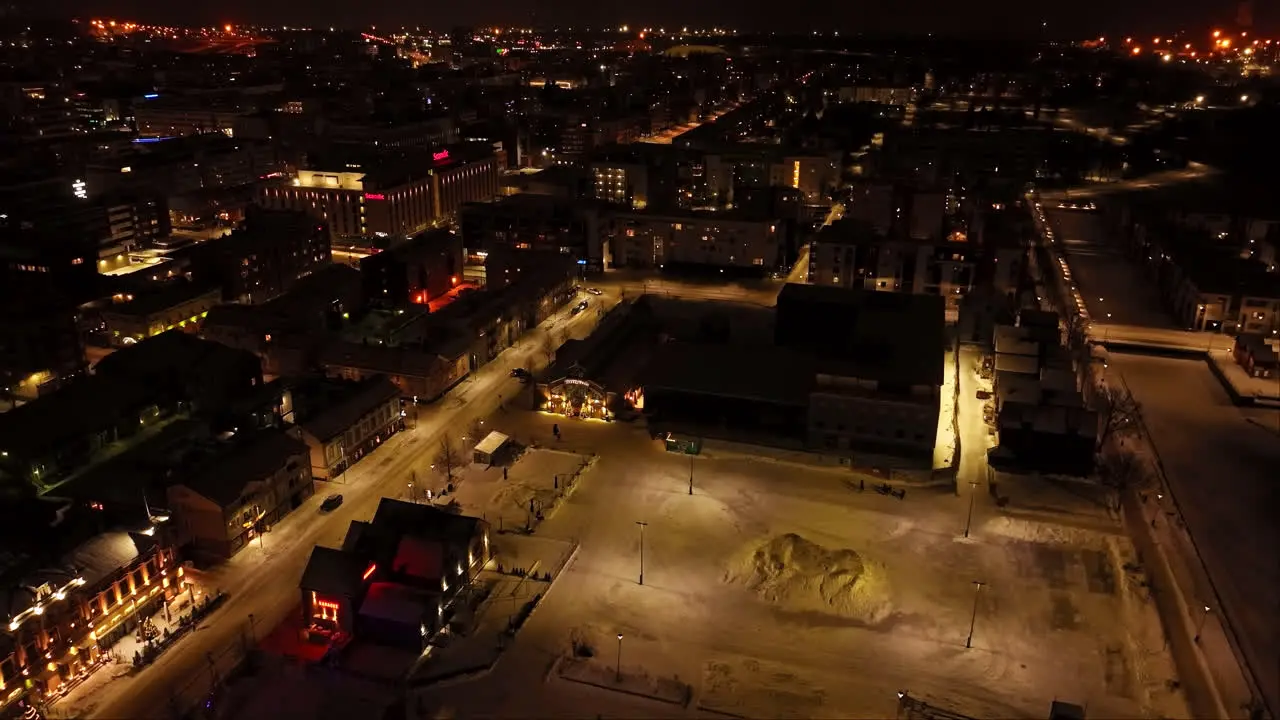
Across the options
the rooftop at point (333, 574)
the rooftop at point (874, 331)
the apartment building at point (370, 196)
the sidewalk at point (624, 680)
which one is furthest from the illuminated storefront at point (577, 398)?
the apartment building at point (370, 196)

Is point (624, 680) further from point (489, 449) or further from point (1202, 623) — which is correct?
point (1202, 623)

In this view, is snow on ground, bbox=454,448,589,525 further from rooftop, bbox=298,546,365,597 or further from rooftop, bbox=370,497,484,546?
rooftop, bbox=298,546,365,597

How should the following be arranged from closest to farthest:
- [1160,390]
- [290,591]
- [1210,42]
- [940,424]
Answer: [290,591], [940,424], [1160,390], [1210,42]

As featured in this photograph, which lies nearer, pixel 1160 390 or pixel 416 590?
pixel 416 590

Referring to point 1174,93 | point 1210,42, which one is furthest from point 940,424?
point 1210,42

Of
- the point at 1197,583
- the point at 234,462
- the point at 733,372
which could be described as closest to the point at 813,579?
the point at 1197,583

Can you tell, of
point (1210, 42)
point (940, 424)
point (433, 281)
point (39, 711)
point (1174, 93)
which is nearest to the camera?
point (39, 711)

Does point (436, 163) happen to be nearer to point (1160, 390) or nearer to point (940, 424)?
point (940, 424)
